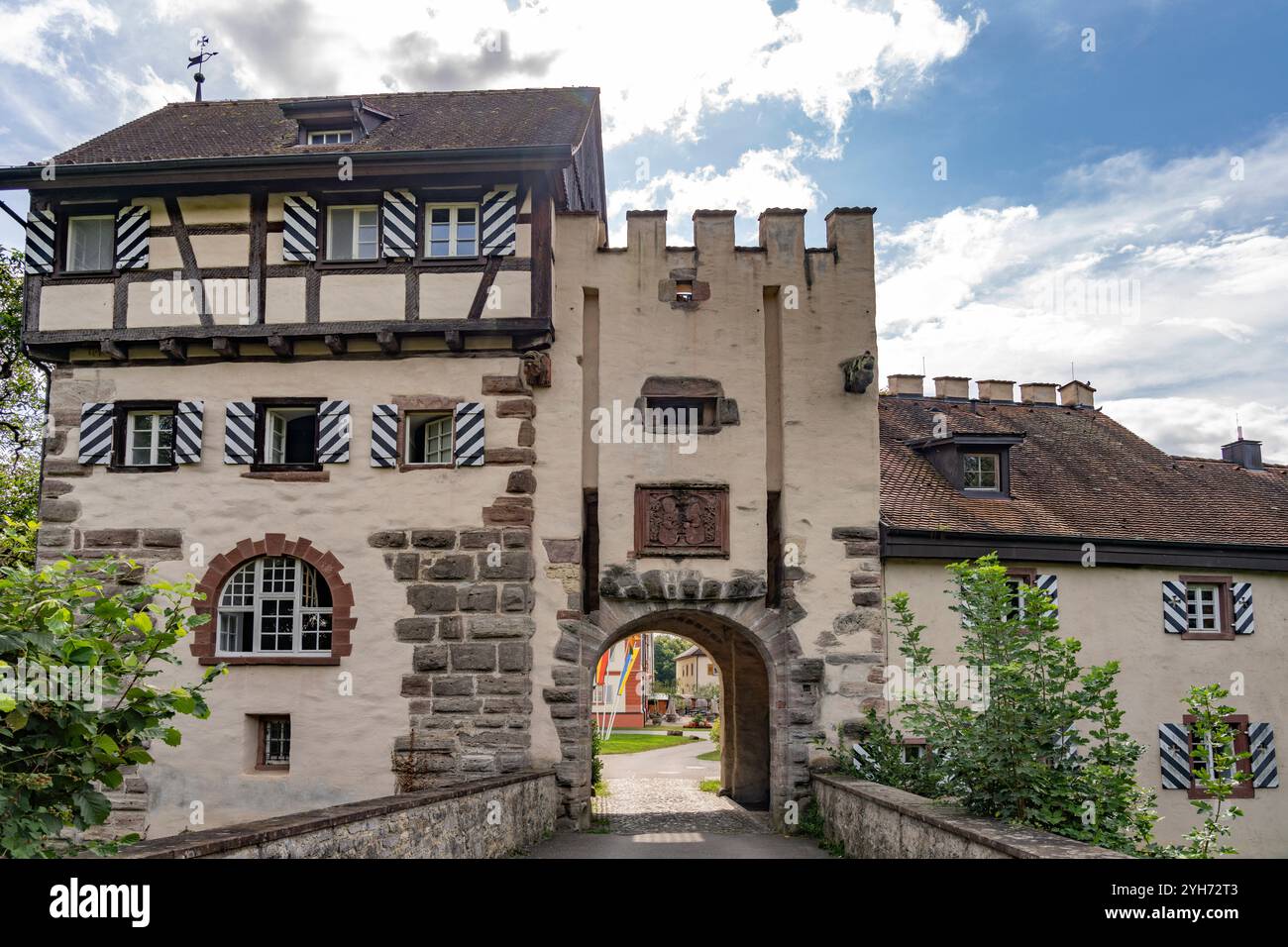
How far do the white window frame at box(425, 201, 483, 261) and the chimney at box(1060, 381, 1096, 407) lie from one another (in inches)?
482

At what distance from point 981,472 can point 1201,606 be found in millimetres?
3581

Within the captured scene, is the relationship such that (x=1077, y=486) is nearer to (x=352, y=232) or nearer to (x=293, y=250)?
(x=352, y=232)

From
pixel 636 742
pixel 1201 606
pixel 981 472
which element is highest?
pixel 981 472

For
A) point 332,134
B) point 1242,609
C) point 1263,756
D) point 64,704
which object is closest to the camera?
point 64,704

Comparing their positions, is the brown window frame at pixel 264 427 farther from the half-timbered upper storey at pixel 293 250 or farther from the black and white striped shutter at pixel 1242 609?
the black and white striped shutter at pixel 1242 609

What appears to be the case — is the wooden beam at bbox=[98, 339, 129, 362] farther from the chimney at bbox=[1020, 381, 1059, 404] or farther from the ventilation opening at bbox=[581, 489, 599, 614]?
the chimney at bbox=[1020, 381, 1059, 404]

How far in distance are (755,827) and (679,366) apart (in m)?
5.90

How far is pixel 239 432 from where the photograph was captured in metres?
13.4

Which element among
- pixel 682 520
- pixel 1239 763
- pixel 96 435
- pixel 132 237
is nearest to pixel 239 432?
pixel 96 435

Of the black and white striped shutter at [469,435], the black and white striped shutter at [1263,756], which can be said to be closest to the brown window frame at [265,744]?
the black and white striped shutter at [469,435]

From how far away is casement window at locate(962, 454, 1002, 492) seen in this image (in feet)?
53.3

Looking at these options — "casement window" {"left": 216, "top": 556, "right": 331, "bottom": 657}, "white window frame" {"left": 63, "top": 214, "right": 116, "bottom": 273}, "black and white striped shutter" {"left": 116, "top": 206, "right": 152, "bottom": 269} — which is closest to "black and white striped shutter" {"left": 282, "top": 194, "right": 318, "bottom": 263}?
"black and white striped shutter" {"left": 116, "top": 206, "right": 152, "bottom": 269}
